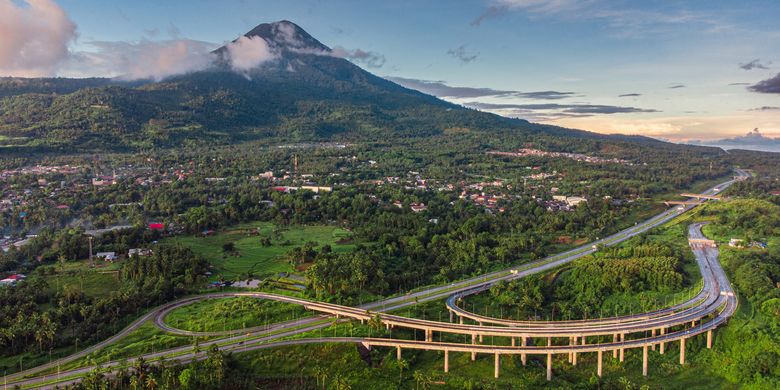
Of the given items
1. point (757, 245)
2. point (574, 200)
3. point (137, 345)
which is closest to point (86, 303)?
point (137, 345)

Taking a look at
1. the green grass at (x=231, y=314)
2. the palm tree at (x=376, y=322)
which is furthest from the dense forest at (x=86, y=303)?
the palm tree at (x=376, y=322)

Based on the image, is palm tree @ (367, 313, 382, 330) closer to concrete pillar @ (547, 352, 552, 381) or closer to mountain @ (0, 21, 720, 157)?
concrete pillar @ (547, 352, 552, 381)

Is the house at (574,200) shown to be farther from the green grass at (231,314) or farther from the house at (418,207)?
the green grass at (231,314)

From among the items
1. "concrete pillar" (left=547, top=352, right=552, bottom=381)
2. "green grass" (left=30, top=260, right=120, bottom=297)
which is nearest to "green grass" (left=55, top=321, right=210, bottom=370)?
"green grass" (left=30, top=260, right=120, bottom=297)

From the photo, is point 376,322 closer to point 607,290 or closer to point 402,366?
point 402,366

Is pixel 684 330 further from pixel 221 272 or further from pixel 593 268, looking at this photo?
pixel 221 272

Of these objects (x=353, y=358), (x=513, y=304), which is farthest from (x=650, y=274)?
(x=353, y=358)
